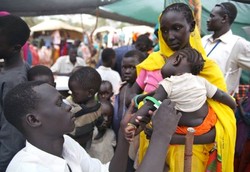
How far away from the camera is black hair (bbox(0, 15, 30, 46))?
2.05m

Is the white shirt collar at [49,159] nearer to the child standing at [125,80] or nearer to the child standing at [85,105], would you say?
the child standing at [85,105]

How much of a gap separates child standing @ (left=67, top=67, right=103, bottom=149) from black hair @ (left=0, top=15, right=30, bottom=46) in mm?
806

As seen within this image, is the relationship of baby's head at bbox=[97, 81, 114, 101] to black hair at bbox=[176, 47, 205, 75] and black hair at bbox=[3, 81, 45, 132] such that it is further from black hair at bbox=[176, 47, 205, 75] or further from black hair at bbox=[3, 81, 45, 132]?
black hair at bbox=[3, 81, 45, 132]

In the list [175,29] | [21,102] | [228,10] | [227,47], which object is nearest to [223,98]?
[175,29]

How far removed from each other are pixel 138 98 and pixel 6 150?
2.67 ft

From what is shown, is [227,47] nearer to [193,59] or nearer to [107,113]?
[107,113]

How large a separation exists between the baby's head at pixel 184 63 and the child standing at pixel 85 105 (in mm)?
1087

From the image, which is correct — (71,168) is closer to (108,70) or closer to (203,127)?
(203,127)

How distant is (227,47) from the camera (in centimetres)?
327

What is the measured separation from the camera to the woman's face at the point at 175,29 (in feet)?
6.44

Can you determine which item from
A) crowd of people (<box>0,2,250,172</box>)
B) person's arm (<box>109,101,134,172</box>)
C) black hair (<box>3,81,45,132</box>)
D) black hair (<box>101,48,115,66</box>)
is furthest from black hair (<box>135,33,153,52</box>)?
black hair (<box>3,81,45,132</box>)

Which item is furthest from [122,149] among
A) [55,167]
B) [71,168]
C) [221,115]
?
[221,115]

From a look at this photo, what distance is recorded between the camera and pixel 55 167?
56.9 inches

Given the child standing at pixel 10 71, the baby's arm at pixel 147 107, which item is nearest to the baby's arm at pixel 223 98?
the baby's arm at pixel 147 107
